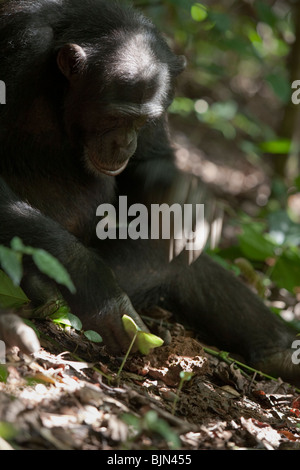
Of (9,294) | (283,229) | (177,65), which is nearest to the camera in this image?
(9,294)

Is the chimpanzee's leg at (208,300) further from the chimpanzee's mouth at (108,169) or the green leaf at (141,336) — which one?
the green leaf at (141,336)

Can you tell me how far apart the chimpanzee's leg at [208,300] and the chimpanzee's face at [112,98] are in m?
0.69

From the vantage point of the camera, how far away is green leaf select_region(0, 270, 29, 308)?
10.8ft

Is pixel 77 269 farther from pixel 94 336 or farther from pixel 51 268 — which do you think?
pixel 51 268

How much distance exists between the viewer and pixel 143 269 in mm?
4410

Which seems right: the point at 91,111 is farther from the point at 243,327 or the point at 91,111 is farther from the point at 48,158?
the point at 243,327

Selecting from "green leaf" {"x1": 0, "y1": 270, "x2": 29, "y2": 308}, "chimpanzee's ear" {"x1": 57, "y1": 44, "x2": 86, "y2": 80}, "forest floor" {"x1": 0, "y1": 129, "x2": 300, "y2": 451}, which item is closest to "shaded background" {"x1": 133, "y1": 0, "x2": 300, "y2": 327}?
"chimpanzee's ear" {"x1": 57, "y1": 44, "x2": 86, "y2": 80}

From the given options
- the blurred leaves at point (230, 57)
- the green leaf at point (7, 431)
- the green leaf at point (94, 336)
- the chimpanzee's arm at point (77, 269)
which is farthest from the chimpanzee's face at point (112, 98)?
the green leaf at point (7, 431)

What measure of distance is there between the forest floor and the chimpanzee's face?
1.20 metres

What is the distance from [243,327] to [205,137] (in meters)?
6.19

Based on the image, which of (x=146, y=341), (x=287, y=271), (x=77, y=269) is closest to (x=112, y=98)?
(x=77, y=269)

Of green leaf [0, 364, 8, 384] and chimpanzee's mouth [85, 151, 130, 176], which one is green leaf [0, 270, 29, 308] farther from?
chimpanzee's mouth [85, 151, 130, 176]

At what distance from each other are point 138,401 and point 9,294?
0.89 metres

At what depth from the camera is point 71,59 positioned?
3871 millimetres
